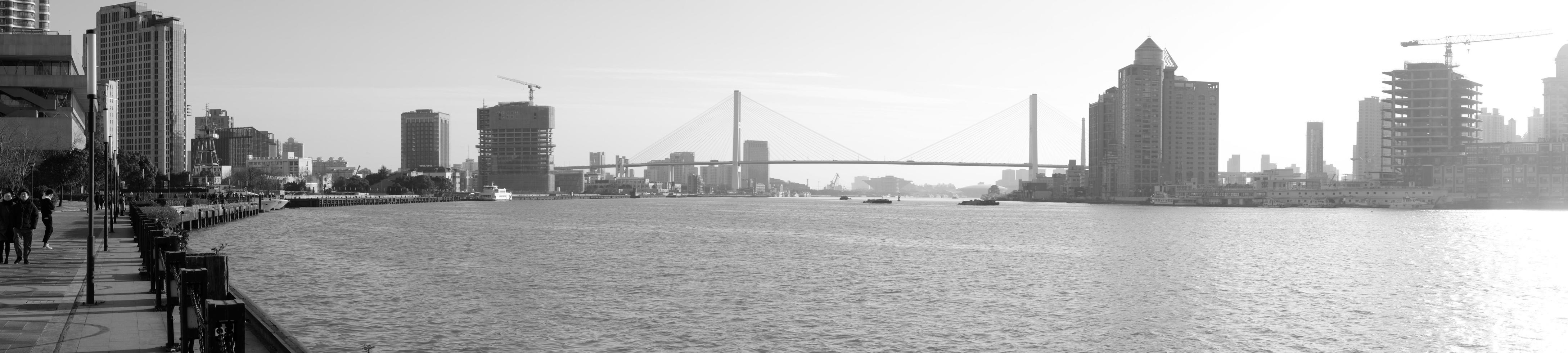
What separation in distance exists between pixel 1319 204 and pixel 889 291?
13748 centimetres

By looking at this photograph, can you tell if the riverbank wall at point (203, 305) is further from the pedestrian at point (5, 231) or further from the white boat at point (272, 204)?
the white boat at point (272, 204)

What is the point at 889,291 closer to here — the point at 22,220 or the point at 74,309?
the point at 74,309

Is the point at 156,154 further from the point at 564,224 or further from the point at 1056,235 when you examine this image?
the point at 1056,235

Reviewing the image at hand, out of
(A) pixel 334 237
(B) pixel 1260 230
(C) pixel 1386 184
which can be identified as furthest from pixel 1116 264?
(C) pixel 1386 184

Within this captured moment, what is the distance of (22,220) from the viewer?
58.0 ft

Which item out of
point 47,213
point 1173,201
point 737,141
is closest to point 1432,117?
point 1173,201

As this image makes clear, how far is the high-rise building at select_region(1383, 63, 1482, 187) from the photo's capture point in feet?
511

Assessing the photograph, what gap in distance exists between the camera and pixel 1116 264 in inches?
1284

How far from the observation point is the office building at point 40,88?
52.7 meters

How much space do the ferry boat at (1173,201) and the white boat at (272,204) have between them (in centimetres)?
11643

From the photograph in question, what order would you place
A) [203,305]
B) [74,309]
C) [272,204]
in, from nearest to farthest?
[203,305], [74,309], [272,204]

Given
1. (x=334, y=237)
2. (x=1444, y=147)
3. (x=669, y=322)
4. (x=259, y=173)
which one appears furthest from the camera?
(x=1444, y=147)

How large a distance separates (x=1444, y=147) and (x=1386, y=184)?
903cm

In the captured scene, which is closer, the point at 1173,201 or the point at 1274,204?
the point at 1274,204
